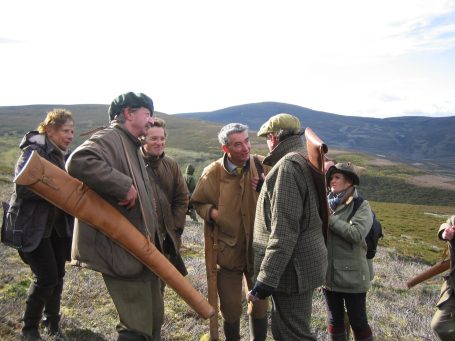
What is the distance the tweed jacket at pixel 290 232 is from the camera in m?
3.47

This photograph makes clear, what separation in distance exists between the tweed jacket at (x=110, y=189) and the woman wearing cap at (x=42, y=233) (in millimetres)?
1305

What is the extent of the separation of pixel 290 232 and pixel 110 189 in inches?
Answer: 59.5

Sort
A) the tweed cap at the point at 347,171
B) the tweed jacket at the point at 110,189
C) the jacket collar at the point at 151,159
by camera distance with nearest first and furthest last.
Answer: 1. the tweed jacket at the point at 110,189
2. the tweed cap at the point at 347,171
3. the jacket collar at the point at 151,159

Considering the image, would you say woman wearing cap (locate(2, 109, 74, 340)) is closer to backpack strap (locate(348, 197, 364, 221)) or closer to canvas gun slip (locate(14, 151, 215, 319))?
canvas gun slip (locate(14, 151, 215, 319))

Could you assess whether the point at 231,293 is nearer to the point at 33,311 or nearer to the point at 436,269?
the point at 33,311

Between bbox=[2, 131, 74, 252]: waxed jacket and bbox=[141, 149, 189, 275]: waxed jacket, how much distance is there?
1151mm

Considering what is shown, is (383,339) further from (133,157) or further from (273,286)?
(133,157)

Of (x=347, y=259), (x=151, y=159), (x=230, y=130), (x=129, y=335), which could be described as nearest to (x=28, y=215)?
(x=151, y=159)

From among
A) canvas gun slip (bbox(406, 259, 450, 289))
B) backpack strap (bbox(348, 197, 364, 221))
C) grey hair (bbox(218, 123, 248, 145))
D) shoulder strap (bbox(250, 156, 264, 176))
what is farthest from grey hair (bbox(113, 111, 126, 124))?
canvas gun slip (bbox(406, 259, 450, 289))

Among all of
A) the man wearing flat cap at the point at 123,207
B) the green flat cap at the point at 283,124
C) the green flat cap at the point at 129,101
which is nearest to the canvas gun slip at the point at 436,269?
the green flat cap at the point at 283,124

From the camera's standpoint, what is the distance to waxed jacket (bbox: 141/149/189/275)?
189 inches

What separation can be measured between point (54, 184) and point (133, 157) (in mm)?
699

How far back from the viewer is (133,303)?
3.45m

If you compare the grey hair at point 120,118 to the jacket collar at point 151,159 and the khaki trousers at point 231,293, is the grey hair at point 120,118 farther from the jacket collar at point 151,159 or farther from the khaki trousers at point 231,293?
the khaki trousers at point 231,293
